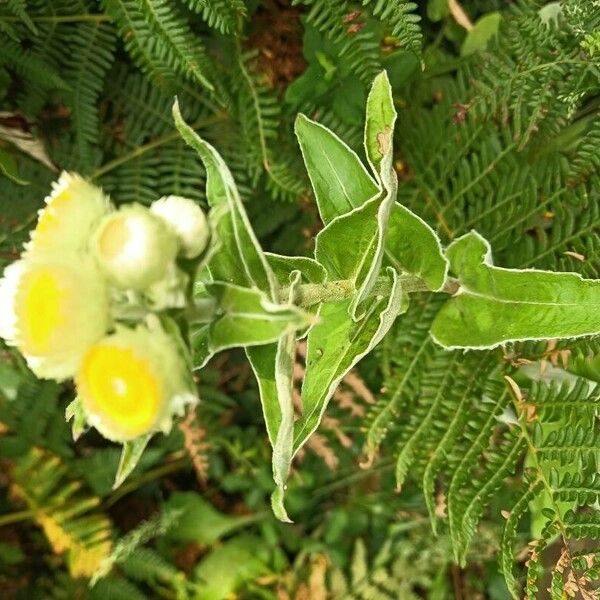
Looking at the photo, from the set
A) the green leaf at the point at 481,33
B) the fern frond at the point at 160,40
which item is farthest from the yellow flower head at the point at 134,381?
the green leaf at the point at 481,33

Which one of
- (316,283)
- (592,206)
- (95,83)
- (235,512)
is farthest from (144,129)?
(235,512)

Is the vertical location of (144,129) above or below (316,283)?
below

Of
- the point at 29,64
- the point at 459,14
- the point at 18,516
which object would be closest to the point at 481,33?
the point at 459,14

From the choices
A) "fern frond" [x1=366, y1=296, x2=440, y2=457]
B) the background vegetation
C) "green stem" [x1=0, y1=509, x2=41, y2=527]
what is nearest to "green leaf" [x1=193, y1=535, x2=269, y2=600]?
the background vegetation

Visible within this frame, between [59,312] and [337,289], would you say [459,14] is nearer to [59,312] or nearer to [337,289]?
[337,289]

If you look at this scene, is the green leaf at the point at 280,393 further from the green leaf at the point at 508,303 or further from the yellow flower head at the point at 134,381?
the green leaf at the point at 508,303

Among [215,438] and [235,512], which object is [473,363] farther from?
[235,512]
